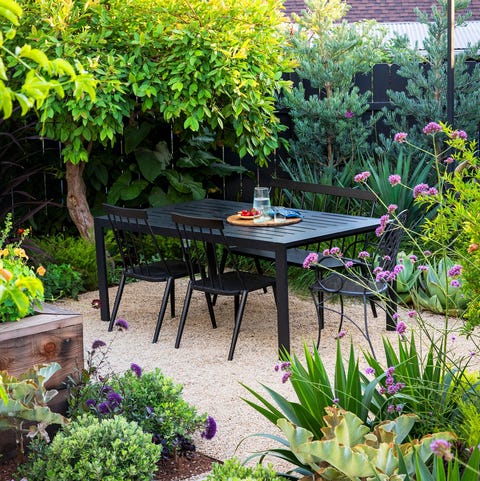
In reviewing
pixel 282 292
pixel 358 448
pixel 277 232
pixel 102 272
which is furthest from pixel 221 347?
pixel 358 448

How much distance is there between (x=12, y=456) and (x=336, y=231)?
260 centimetres

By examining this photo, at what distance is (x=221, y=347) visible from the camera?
5926 millimetres

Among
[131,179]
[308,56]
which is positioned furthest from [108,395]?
[308,56]

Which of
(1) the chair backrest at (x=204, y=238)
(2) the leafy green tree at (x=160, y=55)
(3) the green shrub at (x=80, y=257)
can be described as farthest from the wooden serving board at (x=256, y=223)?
(3) the green shrub at (x=80, y=257)

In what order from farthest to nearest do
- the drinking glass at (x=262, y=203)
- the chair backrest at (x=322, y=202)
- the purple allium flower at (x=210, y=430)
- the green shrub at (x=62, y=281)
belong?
the chair backrest at (x=322, y=202)
the green shrub at (x=62, y=281)
the drinking glass at (x=262, y=203)
the purple allium flower at (x=210, y=430)

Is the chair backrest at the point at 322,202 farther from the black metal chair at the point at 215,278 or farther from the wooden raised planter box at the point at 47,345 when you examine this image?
the wooden raised planter box at the point at 47,345

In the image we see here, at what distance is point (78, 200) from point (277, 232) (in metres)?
2.77

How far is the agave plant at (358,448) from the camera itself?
2910 millimetres

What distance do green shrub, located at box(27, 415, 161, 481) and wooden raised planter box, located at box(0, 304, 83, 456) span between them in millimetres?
519

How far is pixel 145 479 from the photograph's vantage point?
355 cm

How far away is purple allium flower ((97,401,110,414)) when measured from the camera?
3.93 metres

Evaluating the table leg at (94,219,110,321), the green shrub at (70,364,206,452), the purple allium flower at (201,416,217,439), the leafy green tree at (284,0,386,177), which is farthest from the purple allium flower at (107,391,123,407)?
the leafy green tree at (284,0,386,177)

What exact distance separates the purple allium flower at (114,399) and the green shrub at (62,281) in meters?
3.27

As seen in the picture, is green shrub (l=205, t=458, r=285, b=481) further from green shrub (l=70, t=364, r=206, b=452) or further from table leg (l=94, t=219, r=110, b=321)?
table leg (l=94, t=219, r=110, b=321)
